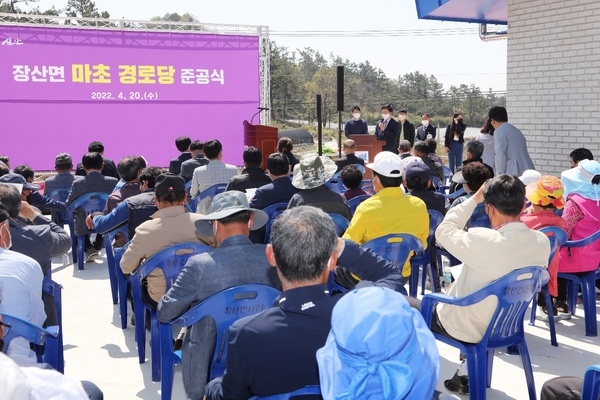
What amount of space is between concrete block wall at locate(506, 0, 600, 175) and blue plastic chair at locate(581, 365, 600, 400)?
5644 millimetres

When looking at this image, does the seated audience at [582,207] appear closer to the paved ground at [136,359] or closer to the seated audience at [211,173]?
the paved ground at [136,359]

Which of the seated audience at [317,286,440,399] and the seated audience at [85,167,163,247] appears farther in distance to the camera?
the seated audience at [85,167,163,247]

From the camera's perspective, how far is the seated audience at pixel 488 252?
3.10 m

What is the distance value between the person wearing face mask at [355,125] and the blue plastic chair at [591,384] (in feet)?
33.2

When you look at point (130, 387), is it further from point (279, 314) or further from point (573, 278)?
point (573, 278)

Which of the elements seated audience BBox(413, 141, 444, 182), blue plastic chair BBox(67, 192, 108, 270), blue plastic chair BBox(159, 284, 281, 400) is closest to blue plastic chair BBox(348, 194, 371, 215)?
seated audience BBox(413, 141, 444, 182)

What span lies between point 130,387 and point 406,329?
2.80 metres

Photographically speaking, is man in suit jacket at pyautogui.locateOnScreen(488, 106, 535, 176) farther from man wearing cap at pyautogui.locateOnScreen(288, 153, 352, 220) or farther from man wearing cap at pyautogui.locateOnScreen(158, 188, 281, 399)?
man wearing cap at pyautogui.locateOnScreen(158, 188, 281, 399)

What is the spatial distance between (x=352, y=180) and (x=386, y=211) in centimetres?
145

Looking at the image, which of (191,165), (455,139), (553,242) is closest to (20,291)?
(553,242)

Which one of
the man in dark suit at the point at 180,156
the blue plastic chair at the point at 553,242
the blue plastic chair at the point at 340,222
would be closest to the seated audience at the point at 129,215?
the blue plastic chair at the point at 340,222

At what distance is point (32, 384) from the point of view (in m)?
1.39

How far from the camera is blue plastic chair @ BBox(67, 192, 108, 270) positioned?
20.8ft

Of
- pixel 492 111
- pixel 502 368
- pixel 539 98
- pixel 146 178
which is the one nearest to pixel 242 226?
pixel 502 368
